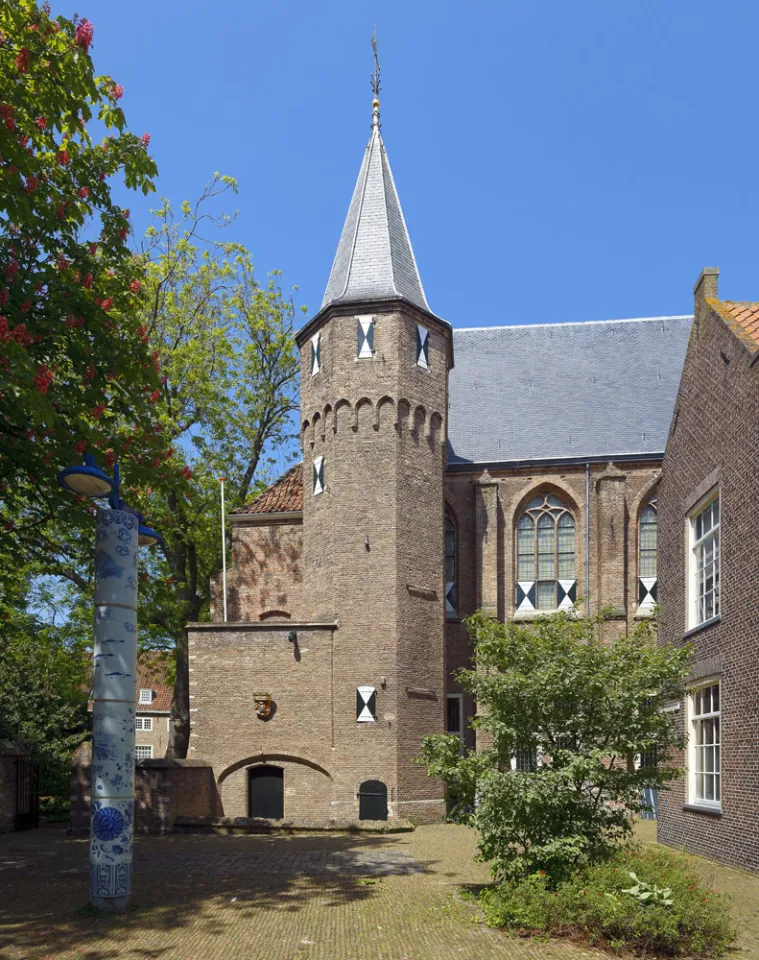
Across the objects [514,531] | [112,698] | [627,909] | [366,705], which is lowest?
[627,909]

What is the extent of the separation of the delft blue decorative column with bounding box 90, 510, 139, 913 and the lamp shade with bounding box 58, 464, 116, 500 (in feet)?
1.19

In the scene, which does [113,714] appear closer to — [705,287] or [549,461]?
[705,287]

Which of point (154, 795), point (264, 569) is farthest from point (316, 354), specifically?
point (154, 795)

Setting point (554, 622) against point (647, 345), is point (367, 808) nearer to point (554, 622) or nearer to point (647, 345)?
point (554, 622)

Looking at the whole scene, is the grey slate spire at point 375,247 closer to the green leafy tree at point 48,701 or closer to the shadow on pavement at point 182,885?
the green leafy tree at point 48,701

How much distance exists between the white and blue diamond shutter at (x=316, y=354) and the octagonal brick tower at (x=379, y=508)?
7 cm

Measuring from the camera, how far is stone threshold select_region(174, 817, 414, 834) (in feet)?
63.5

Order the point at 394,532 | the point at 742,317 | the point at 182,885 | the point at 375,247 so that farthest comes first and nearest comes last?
the point at 375,247
the point at 394,532
the point at 742,317
the point at 182,885

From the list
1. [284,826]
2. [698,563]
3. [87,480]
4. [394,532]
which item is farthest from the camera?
[394,532]

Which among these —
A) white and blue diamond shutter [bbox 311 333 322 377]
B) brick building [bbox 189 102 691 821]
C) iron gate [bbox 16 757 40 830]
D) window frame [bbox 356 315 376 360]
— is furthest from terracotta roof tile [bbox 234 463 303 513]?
iron gate [bbox 16 757 40 830]

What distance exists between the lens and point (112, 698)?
9617mm

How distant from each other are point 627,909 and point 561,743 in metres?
2.12

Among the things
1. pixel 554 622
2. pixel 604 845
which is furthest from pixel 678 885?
pixel 554 622

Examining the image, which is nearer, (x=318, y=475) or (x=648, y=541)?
(x=318, y=475)
